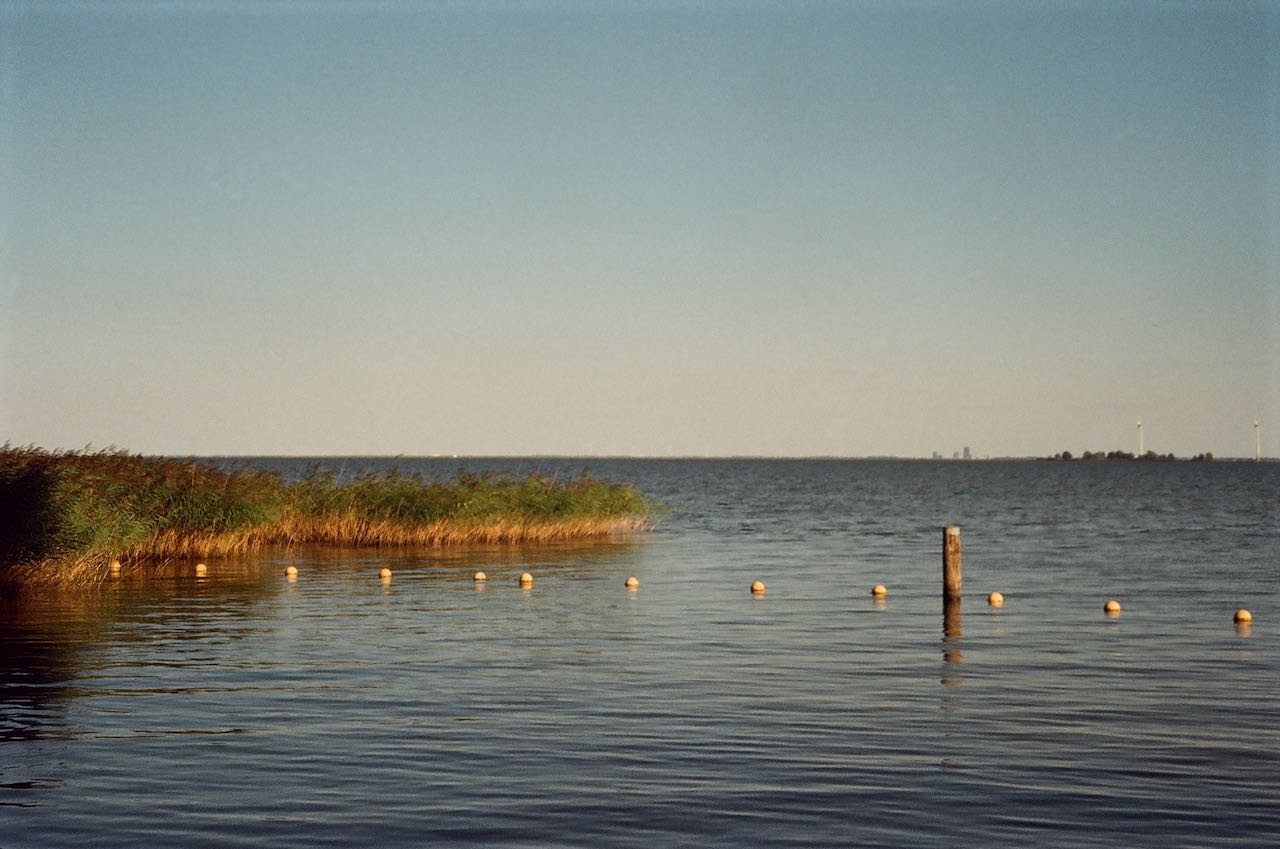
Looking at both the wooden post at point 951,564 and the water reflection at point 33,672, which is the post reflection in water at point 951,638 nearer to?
the wooden post at point 951,564

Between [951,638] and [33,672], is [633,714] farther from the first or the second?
[951,638]

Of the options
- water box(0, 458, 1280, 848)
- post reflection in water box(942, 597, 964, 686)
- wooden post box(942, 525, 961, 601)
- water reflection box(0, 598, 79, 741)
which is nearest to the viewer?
water box(0, 458, 1280, 848)

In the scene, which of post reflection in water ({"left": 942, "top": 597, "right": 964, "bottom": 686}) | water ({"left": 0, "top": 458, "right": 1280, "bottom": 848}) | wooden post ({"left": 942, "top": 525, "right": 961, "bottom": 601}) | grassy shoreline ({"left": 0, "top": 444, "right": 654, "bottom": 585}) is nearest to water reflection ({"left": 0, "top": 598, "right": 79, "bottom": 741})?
water ({"left": 0, "top": 458, "right": 1280, "bottom": 848})

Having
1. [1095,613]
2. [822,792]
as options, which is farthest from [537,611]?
[822,792]

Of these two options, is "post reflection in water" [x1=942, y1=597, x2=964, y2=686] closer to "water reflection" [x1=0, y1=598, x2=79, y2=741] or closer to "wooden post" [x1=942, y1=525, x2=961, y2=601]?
"wooden post" [x1=942, y1=525, x2=961, y2=601]

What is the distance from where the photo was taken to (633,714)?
18188 millimetres

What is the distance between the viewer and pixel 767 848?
1205 cm

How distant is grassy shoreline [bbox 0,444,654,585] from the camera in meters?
31.0

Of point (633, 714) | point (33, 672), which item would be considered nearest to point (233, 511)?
point (33, 672)

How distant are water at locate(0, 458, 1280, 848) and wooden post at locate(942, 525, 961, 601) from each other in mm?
630

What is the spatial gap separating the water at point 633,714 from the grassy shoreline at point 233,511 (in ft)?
4.83

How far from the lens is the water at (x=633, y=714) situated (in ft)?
42.5

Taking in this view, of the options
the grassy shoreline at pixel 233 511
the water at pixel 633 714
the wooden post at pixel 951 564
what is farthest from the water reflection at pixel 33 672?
the wooden post at pixel 951 564

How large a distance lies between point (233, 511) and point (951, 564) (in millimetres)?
22475
